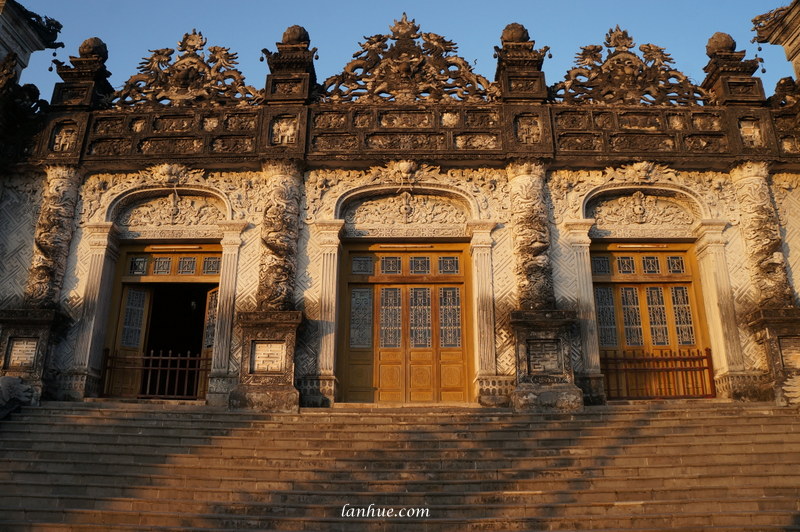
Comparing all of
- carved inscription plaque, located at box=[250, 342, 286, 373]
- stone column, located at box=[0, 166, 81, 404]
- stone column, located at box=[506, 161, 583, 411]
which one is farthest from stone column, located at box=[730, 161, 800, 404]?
stone column, located at box=[0, 166, 81, 404]

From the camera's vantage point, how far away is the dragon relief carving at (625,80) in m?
13.6

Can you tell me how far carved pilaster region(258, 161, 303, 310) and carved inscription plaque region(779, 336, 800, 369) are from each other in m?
8.15

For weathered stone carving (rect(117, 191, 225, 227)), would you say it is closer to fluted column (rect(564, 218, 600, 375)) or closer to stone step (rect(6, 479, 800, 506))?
stone step (rect(6, 479, 800, 506))

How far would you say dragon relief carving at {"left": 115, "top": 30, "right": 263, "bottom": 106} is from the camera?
1370 cm

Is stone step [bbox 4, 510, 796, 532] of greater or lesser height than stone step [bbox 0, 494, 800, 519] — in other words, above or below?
below

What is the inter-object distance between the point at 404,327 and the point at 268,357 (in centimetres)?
261

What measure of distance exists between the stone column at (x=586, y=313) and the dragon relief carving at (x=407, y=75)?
3206mm

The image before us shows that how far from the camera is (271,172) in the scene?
1270cm

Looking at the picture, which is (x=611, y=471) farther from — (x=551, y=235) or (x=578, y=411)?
(x=551, y=235)

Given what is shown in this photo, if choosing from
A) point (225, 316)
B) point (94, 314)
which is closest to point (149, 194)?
point (94, 314)

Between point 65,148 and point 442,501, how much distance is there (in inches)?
393

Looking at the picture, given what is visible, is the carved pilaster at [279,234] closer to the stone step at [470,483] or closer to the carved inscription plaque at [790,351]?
the stone step at [470,483]

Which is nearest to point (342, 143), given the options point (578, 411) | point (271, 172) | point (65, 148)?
point (271, 172)

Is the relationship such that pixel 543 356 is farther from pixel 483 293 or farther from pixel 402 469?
pixel 402 469
